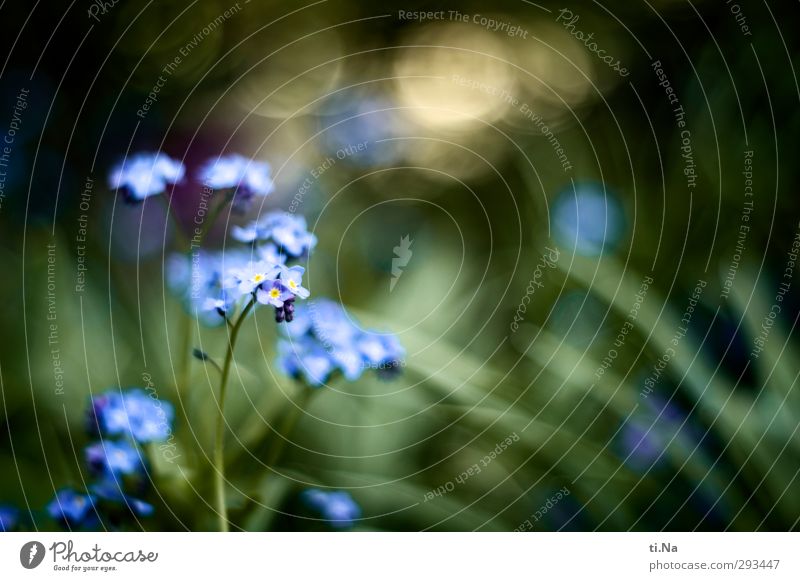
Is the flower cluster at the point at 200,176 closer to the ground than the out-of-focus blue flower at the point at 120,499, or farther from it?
farther from it

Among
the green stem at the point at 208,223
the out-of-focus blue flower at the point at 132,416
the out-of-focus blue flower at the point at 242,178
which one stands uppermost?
the out-of-focus blue flower at the point at 242,178

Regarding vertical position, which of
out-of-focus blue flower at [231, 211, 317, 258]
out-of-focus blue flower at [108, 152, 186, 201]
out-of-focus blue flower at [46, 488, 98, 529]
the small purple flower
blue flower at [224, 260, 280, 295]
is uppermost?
out-of-focus blue flower at [108, 152, 186, 201]

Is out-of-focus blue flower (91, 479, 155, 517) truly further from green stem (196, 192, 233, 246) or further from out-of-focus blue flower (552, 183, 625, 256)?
out-of-focus blue flower (552, 183, 625, 256)

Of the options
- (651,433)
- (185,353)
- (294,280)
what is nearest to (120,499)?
(185,353)

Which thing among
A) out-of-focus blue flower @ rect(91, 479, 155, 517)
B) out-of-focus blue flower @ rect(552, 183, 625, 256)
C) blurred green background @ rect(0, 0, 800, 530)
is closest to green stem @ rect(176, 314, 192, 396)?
blurred green background @ rect(0, 0, 800, 530)

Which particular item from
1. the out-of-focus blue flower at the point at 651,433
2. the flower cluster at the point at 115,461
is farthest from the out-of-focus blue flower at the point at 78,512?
the out-of-focus blue flower at the point at 651,433

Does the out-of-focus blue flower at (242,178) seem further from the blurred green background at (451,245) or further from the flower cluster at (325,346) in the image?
the flower cluster at (325,346)
